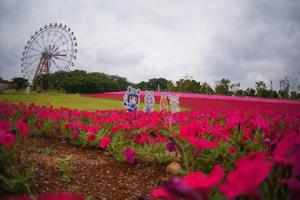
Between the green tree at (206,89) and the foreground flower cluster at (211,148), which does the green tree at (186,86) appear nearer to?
the green tree at (206,89)

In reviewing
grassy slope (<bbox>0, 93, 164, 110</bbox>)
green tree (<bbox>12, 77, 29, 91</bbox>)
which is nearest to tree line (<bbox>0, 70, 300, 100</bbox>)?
green tree (<bbox>12, 77, 29, 91</bbox>)

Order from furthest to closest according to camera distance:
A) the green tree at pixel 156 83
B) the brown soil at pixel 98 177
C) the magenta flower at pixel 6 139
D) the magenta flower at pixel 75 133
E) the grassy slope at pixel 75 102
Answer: the green tree at pixel 156 83 → the grassy slope at pixel 75 102 → the magenta flower at pixel 75 133 → the brown soil at pixel 98 177 → the magenta flower at pixel 6 139

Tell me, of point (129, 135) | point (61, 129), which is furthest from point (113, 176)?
point (61, 129)

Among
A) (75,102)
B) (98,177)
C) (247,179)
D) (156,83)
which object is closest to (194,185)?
(247,179)

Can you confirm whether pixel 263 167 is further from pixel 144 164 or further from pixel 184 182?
pixel 144 164

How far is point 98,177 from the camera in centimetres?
359

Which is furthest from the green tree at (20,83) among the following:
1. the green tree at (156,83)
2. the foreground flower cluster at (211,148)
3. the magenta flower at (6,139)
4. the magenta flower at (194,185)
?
the magenta flower at (194,185)

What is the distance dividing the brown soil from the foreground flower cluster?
0.61 feet

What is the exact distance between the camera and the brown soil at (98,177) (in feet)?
10.3

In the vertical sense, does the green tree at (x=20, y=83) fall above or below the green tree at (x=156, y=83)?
below

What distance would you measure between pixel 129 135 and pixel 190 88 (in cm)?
4749

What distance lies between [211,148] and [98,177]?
124 cm

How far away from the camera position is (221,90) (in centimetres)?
5266

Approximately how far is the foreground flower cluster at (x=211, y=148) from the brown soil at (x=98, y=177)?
0.61 feet
